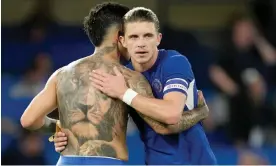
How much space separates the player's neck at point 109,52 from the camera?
183 inches

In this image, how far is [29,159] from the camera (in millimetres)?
8469

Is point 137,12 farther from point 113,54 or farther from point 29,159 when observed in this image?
point 29,159

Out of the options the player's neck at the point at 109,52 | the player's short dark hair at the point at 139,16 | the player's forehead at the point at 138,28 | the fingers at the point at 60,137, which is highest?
the player's short dark hair at the point at 139,16

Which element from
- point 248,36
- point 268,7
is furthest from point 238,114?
point 268,7

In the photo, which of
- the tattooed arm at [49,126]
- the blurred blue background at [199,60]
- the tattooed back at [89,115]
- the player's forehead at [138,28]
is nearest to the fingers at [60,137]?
the tattooed back at [89,115]

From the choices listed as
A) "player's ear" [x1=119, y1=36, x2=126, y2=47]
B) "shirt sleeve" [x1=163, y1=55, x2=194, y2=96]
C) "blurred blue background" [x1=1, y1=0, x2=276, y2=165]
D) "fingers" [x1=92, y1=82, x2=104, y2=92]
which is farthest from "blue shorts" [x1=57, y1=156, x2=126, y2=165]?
"blurred blue background" [x1=1, y1=0, x2=276, y2=165]

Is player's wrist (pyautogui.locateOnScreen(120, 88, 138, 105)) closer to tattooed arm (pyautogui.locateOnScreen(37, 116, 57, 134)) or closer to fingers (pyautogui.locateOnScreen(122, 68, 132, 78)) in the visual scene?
fingers (pyautogui.locateOnScreen(122, 68, 132, 78))

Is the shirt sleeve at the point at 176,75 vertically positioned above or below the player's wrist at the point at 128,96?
above

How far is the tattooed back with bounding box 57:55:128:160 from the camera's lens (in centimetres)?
447

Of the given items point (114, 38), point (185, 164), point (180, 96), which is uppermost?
point (114, 38)

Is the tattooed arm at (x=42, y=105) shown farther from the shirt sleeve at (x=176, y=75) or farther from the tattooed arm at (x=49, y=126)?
the shirt sleeve at (x=176, y=75)

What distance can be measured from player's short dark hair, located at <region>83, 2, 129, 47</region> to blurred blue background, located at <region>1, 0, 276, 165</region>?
392cm

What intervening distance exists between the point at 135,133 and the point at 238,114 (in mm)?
1281

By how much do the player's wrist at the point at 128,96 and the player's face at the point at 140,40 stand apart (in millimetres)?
277
